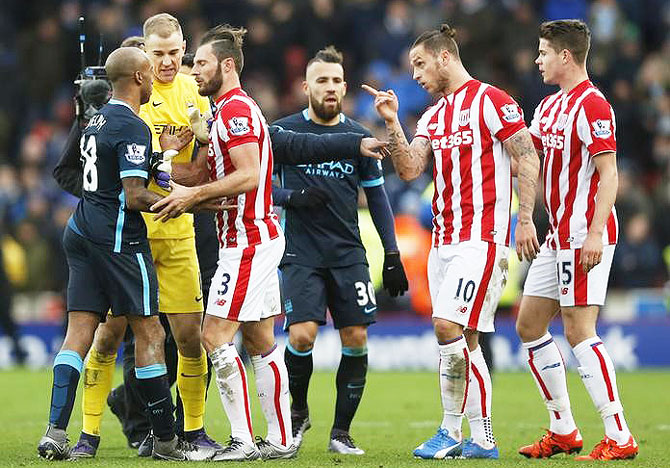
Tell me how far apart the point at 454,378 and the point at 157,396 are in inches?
68.0

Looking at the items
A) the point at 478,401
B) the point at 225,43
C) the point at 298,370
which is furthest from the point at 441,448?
the point at 225,43

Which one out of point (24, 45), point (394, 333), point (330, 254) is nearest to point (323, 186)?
point (330, 254)

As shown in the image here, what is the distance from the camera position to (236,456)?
7.46m

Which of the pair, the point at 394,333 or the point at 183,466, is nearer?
the point at 183,466

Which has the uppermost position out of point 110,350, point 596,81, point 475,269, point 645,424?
point 596,81

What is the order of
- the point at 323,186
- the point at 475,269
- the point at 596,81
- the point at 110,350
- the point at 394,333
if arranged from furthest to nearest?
the point at 596,81
the point at 394,333
the point at 323,186
the point at 110,350
the point at 475,269

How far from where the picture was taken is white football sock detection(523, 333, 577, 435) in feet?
26.8

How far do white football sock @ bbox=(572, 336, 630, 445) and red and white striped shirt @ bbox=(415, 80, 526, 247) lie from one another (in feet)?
2.65

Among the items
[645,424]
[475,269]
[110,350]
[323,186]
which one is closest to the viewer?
[475,269]

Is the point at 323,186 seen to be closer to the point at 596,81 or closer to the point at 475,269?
the point at 475,269

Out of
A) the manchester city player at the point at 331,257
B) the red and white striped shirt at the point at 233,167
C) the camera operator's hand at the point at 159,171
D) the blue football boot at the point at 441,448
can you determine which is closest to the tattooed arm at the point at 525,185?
the blue football boot at the point at 441,448

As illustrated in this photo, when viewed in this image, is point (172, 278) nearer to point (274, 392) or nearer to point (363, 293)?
point (274, 392)

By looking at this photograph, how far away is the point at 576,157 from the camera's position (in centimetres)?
791

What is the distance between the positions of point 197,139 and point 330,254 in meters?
1.43
